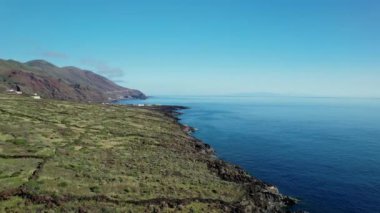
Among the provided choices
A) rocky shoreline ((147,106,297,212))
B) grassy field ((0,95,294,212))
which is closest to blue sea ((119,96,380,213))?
rocky shoreline ((147,106,297,212))

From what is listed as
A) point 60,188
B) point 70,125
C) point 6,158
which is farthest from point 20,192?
point 70,125

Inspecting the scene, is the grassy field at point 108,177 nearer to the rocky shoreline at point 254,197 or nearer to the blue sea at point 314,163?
the rocky shoreline at point 254,197

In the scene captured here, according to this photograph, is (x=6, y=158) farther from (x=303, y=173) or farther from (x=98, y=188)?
(x=303, y=173)

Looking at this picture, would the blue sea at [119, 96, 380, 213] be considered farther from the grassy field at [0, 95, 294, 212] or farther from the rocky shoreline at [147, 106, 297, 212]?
the grassy field at [0, 95, 294, 212]

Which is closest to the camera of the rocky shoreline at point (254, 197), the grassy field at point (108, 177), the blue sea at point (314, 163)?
the grassy field at point (108, 177)

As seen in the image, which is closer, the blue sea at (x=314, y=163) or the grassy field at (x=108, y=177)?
the grassy field at (x=108, y=177)

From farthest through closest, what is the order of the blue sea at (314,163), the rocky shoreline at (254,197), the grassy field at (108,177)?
the blue sea at (314,163)
the rocky shoreline at (254,197)
the grassy field at (108,177)

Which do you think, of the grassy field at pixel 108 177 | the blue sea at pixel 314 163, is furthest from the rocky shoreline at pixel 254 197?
the blue sea at pixel 314 163

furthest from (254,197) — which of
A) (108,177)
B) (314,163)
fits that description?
(314,163)

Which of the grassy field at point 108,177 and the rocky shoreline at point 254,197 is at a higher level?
the grassy field at point 108,177
